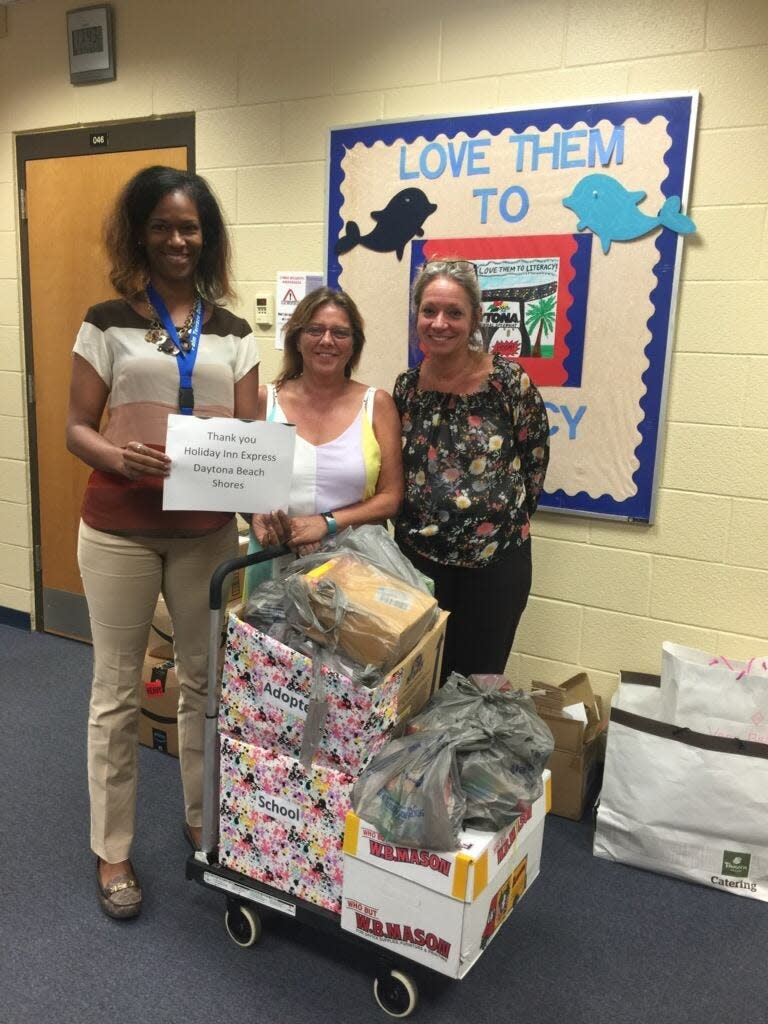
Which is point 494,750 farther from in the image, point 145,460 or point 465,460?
point 145,460

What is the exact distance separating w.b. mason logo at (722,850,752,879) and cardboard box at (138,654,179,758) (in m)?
1.73

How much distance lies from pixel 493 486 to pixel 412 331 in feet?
3.12

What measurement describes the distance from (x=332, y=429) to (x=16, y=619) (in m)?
2.64

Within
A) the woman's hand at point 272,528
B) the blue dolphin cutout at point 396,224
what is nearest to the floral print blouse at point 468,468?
the woman's hand at point 272,528

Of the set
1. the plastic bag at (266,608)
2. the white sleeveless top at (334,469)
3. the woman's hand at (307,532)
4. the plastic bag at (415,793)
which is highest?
the white sleeveless top at (334,469)

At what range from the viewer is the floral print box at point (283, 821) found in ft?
5.18

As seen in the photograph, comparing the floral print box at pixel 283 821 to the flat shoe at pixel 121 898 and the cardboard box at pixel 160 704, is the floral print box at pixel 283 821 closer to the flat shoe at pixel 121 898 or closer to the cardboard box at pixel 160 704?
the flat shoe at pixel 121 898

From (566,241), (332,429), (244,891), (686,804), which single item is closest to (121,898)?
(244,891)

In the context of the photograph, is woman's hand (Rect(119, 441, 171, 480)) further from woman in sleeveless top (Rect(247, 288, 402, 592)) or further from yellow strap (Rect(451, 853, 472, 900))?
yellow strap (Rect(451, 853, 472, 900))

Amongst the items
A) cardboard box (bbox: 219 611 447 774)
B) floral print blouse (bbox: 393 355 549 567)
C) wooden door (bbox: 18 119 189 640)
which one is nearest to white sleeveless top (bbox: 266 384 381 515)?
floral print blouse (bbox: 393 355 549 567)

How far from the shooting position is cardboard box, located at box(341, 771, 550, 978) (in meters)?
1.44

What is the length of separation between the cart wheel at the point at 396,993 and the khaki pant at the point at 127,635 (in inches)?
28.1

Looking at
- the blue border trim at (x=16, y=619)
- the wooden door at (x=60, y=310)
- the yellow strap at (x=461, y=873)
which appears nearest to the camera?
the yellow strap at (x=461, y=873)

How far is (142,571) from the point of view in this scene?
1.79m
